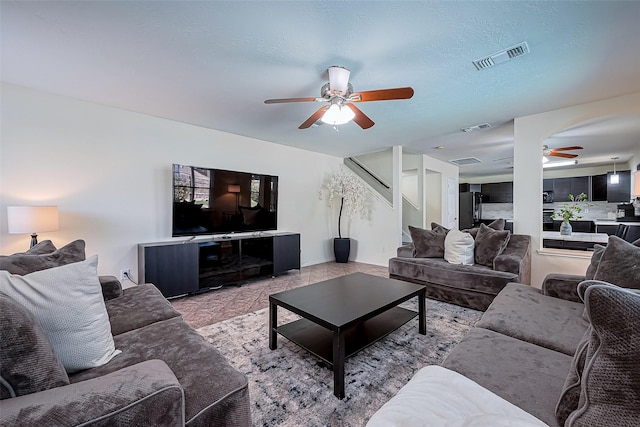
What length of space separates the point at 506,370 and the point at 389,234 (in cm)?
419

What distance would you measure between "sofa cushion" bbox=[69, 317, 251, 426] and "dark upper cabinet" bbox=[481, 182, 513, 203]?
9.69 metres

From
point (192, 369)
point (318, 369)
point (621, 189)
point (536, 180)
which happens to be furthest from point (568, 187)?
point (192, 369)

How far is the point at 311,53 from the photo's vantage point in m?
2.10

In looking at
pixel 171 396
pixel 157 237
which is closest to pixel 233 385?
pixel 171 396

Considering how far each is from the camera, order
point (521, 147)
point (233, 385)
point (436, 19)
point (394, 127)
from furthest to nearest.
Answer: point (394, 127) → point (521, 147) → point (436, 19) → point (233, 385)

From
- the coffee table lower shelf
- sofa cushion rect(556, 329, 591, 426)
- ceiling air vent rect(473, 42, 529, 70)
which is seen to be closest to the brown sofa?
the coffee table lower shelf

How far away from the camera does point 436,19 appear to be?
1757mm

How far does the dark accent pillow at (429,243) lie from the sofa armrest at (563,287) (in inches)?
62.5

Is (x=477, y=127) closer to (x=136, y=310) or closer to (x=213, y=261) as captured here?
(x=213, y=261)

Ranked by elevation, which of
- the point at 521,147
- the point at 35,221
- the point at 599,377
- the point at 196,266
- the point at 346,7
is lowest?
the point at 196,266

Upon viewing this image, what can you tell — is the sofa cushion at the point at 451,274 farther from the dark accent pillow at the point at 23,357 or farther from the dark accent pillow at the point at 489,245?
the dark accent pillow at the point at 23,357

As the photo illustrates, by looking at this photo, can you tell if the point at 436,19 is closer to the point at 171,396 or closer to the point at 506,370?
the point at 506,370

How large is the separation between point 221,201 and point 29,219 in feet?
6.35

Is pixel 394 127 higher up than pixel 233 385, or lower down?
higher up
